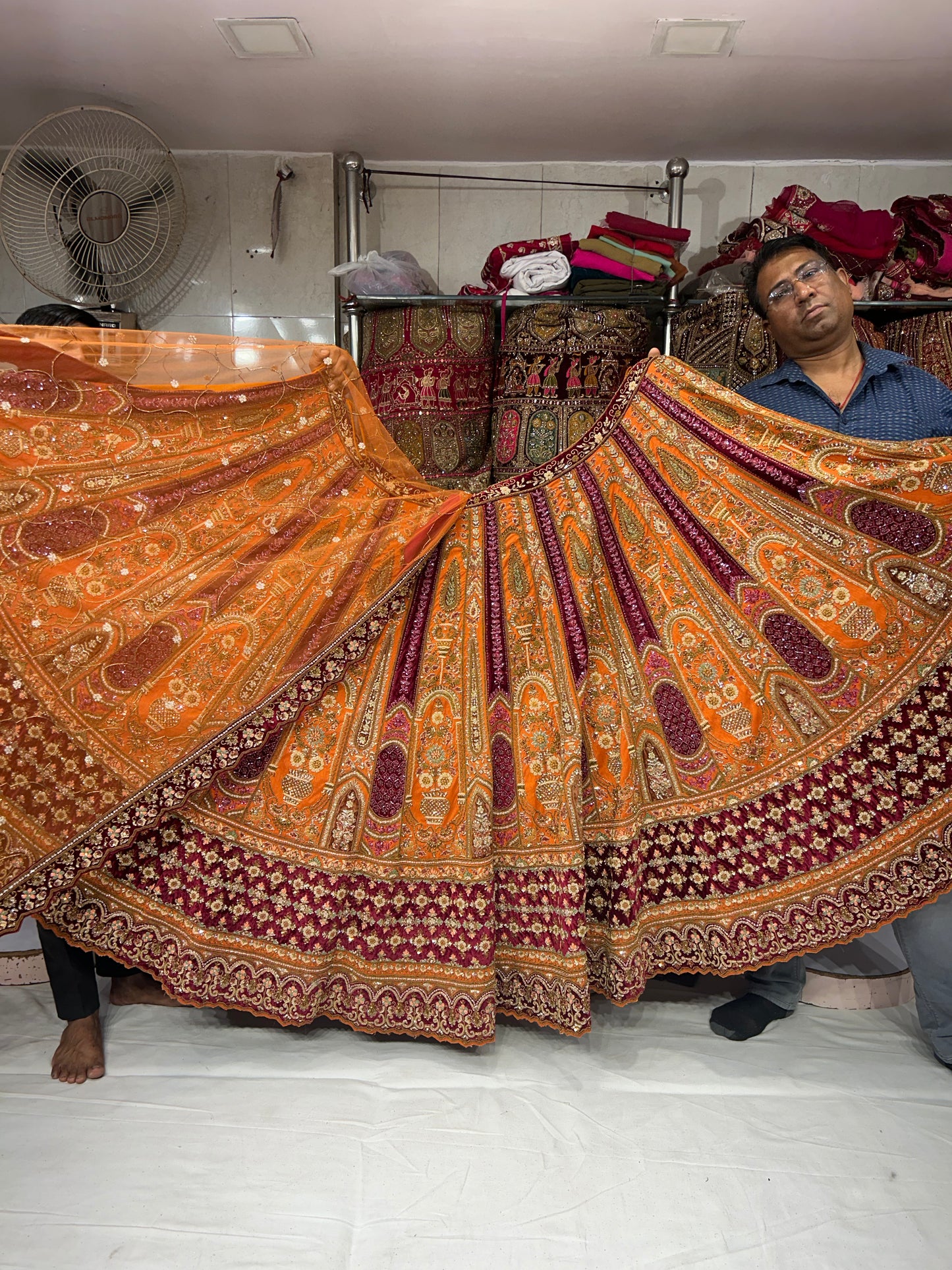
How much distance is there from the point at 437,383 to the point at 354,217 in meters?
0.67

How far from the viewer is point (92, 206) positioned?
8.54 ft

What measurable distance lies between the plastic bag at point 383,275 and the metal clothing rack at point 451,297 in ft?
0.08

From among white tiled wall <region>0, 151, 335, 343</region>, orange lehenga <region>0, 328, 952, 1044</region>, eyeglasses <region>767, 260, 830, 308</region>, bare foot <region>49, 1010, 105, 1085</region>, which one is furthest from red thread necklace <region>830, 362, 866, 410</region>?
bare foot <region>49, 1010, 105, 1085</region>

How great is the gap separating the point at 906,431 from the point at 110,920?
1796 mm

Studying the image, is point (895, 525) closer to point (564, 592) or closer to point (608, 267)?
point (564, 592)

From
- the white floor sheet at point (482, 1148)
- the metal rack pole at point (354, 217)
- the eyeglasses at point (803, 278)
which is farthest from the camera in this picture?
Result: the metal rack pole at point (354, 217)

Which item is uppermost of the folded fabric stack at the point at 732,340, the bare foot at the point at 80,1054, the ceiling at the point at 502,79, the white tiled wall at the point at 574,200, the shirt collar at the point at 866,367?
the ceiling at the point at 502,79

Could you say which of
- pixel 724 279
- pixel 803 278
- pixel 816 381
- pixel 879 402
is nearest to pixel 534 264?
pixel 724 279

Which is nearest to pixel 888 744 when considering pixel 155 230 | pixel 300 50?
pixel 300 50

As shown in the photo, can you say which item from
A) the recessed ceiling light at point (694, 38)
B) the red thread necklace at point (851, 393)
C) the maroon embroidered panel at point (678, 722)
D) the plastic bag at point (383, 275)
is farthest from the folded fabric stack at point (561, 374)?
the maroon embroidered panel at point (678, 722)

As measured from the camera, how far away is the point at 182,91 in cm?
251

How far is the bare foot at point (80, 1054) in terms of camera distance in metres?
1.51

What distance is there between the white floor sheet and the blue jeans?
79 millimetres

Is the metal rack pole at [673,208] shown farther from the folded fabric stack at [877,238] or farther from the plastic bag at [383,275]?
the plastic bag at [383,275]
